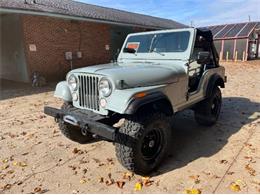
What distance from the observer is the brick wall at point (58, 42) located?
1051 centimetres

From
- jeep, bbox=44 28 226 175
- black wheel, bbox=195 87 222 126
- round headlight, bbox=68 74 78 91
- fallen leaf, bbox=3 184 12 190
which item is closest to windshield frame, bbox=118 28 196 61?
jeep, bbox=44 28 226 175

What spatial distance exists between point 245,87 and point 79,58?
26.8 ft

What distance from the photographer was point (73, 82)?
3.48 m

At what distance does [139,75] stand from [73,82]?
1.01 meters

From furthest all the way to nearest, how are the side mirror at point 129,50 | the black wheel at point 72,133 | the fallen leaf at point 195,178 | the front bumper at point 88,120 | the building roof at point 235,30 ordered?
the building roof at point 235,30, the side mirror at point 129,50, the black wheel at point 72,133, the fallen leaf at point 195,178, the front bumper at point 88,120

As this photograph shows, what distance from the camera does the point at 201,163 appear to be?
3.44 m

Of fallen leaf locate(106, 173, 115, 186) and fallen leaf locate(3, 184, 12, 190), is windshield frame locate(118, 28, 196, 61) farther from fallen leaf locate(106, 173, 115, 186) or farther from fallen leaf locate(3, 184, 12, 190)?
fallen leaf locate(3, 184, 12, 190)

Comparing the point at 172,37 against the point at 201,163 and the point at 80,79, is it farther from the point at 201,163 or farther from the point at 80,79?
the point at 201,163

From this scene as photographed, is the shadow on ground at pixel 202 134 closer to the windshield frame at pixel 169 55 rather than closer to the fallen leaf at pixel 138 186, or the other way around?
the fallen leaf at pixel 138 186

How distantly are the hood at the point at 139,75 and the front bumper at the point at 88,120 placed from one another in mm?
534

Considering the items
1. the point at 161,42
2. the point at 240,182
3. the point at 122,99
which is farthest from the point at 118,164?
the point at 161,42

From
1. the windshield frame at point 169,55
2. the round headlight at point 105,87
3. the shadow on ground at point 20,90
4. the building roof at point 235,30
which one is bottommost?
the shadow on ground at point 20,90

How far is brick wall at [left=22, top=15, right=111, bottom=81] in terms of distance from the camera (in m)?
10.5

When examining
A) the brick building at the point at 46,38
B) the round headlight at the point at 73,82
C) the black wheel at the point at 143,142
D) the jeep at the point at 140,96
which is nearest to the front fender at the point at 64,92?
the jeep at the point at 140,96
